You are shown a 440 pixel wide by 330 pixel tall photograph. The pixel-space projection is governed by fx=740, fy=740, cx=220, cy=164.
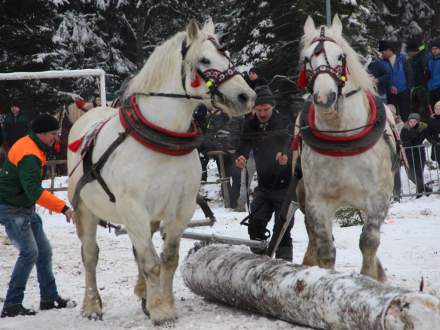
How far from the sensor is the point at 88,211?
706 centimetres

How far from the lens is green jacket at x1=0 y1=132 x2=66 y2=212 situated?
22.3 feet

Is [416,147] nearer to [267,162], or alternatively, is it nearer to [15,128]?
[267,162]

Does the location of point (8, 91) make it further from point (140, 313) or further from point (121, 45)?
point (140, 313)

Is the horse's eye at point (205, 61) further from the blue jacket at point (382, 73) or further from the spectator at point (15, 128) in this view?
the spectator at point (15, 128)

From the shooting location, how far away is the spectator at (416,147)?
1291cm

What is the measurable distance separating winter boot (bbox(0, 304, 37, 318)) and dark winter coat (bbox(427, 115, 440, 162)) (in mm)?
8219

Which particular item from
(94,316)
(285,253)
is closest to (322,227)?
(285,253)

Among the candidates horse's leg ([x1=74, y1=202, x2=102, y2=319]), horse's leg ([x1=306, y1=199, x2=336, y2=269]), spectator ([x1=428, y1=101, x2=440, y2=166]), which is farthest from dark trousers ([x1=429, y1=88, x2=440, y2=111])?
horse's leg ([x1=74, y1=202, x2=102, y2=319])

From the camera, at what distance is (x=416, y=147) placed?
12.9 metres

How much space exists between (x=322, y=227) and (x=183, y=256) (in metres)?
3.71

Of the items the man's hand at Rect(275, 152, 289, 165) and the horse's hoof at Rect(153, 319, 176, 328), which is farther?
the man's hand at Rect(275, 152, 289, 165)

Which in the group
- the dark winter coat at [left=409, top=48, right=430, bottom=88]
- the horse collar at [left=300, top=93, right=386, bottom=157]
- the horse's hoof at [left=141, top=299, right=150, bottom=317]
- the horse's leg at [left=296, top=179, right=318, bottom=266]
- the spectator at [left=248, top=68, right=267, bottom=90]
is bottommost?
the horse's hoof at [left=141, top=299, right=150, bottom=317]

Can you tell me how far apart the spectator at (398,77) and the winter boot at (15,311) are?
8.54m

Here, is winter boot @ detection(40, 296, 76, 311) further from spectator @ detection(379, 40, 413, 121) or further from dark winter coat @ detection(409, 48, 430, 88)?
dark winter coat @ detection(409, 48, 430, 88)
